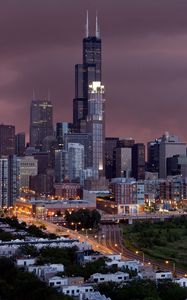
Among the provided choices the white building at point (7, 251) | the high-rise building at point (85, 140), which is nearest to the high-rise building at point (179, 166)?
the high-rise building at point (85, 140)

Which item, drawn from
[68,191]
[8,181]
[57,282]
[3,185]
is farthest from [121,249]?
[68,191]

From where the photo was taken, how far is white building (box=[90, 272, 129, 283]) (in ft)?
89.5

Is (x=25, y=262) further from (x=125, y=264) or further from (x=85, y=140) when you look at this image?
(x=85, y=140)

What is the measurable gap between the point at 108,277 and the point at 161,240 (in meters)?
20.8

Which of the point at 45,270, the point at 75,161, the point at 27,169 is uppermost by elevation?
the point at 75,161

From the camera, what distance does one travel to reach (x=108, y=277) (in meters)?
27.4

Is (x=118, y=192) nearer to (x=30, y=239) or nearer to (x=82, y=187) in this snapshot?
(x=82, y=187)

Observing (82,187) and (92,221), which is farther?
(82,187)

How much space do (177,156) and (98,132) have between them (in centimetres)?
1547

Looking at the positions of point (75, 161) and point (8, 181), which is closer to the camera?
point (8, 181)

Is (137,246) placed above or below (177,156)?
below

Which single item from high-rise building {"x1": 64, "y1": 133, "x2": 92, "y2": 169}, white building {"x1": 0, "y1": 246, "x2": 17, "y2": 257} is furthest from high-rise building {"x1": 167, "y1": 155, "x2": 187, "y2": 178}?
white building {"x1": 0, "y1": 246, "x2": 17, "y2": 257}

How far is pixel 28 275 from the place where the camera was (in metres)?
27.5

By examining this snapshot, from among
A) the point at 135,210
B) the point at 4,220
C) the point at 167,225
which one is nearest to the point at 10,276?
the point at 4,220
